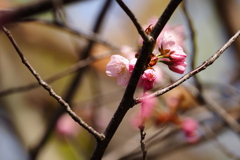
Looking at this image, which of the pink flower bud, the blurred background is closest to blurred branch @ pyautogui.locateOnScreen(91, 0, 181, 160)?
the pink flower bud

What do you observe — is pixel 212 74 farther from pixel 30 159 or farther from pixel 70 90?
pixel 30 159

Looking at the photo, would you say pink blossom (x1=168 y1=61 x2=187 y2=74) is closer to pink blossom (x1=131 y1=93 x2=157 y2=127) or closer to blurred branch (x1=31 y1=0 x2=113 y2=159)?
pink blossom (x1=131 y1=93 x2=157 y2=127)

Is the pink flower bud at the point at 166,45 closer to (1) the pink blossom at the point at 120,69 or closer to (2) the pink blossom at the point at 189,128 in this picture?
(1) the pink blossom at the point at 120,69

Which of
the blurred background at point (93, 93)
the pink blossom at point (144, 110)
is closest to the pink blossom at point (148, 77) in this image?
the pink blossom at point (144, 110)

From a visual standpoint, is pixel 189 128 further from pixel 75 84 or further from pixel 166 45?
pixel 166 45

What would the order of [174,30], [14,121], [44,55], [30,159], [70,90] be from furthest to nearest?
[44,55]
[14,121]
[70,90]
[30,159]
[174,30]

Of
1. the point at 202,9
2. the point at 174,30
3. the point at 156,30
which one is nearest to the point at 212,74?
the point at 202,9
